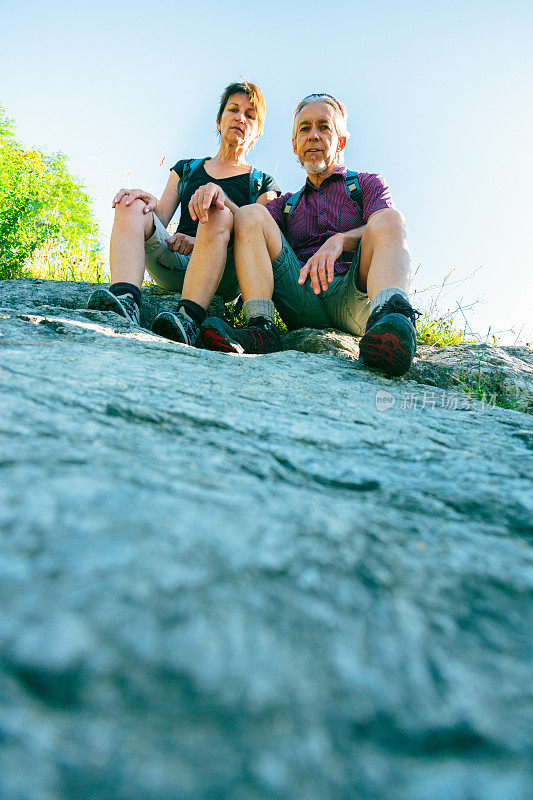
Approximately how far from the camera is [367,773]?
330 millimetres

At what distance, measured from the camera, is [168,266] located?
325 centimetres

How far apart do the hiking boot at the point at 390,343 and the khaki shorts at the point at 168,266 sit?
57.7 inches

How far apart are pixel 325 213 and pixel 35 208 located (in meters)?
8.06

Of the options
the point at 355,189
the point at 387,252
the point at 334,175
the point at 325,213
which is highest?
the point at 334,175

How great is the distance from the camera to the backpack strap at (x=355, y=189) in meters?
2.83

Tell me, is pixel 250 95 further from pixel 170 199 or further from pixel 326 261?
pixel 326 261

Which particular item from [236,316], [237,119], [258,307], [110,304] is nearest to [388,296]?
[258,307]

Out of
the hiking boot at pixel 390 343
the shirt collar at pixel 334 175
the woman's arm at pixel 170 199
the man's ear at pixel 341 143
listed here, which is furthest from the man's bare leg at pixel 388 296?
the woman's arm at pixel 170 199

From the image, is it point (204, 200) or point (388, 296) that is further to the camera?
point (204, 200)

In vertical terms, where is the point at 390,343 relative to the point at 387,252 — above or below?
below

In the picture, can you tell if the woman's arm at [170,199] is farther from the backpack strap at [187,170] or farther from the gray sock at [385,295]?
the gray sock at [385,295]

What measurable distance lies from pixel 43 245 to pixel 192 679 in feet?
23.2

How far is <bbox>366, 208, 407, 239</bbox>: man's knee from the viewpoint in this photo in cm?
213

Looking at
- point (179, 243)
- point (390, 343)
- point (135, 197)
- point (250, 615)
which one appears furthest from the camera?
point (179, 243)
